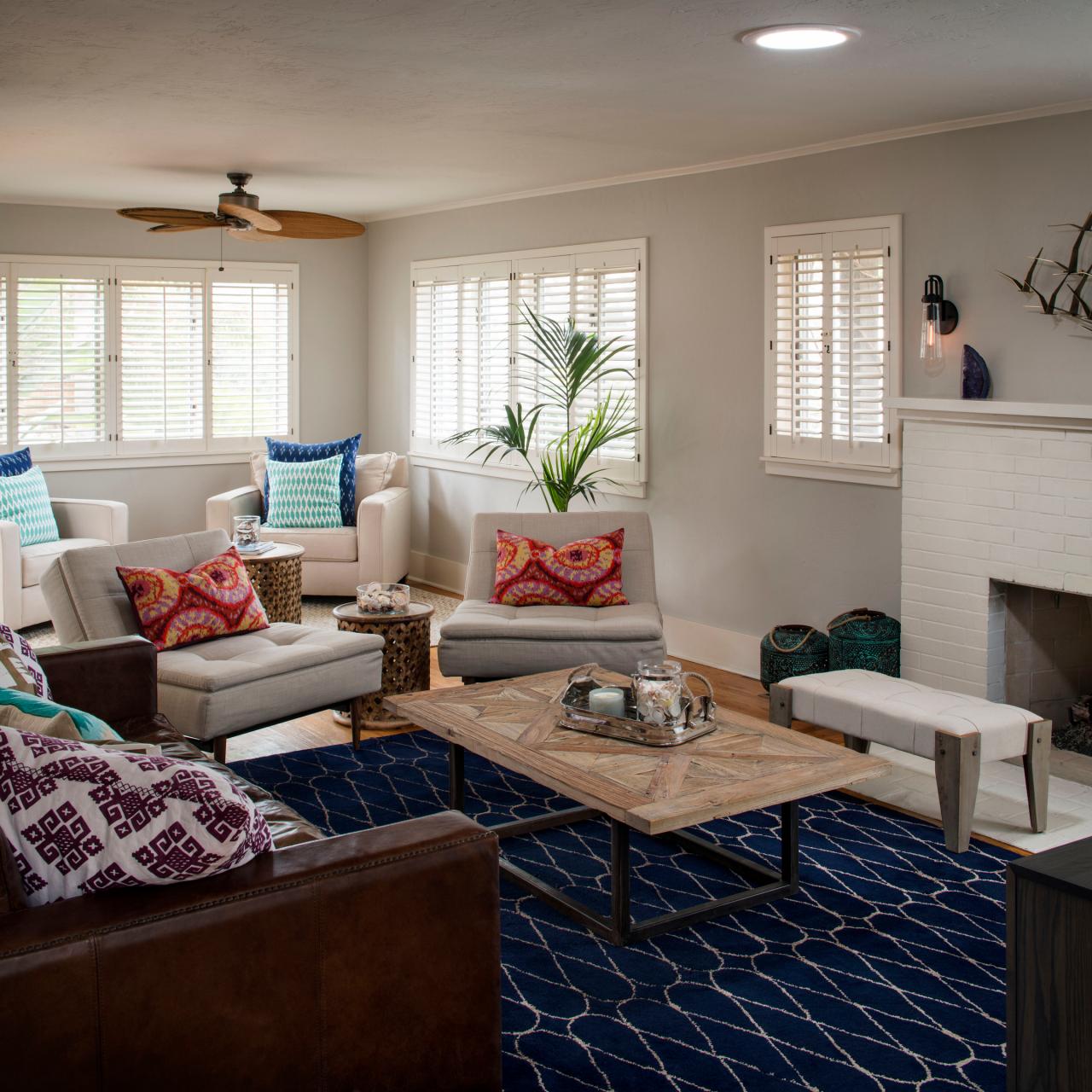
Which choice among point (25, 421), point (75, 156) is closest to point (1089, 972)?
point (75, 156)

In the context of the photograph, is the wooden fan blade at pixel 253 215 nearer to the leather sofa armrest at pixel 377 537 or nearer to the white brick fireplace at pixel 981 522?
the leather sofa armrest at pixel 377 537

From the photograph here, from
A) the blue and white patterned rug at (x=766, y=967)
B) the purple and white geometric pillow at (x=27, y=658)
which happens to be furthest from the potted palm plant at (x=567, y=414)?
the purple and white geometric pillow at (x=27, y=658)

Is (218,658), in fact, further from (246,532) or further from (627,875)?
(627,875)

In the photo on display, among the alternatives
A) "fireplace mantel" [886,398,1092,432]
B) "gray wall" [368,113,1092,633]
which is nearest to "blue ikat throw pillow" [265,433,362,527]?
"gray wall" [368,113,1092,633]

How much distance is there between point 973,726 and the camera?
12.1ft

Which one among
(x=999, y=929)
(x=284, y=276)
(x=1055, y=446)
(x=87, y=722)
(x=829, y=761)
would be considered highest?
(x=284, y=276)

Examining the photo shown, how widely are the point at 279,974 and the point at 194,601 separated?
255 centimetres

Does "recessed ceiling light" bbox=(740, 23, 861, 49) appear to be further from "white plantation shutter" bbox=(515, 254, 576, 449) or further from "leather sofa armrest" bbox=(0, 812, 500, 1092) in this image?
"white plantation shutter" bbox=(515, 254, 576, 449)

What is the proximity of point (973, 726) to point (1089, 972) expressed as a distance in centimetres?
265

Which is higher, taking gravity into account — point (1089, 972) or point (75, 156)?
point (75, 156)

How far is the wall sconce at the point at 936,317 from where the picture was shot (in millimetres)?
4703

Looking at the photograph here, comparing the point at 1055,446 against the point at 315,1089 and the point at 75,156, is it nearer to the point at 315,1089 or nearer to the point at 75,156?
the point at 315,1089

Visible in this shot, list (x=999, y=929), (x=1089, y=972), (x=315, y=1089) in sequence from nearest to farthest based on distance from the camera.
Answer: (x=1089, y=972) → (x=315, y=1089) → (x=999, y=929)

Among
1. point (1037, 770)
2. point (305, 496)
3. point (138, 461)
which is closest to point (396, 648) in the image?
point (1037, 770)
